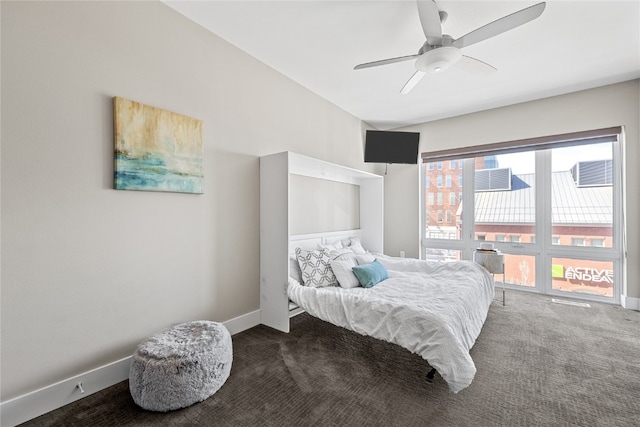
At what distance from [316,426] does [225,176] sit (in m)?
2.07

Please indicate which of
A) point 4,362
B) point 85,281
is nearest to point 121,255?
point 85,281

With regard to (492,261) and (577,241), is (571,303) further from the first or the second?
(492,261)

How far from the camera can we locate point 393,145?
453 centimetres

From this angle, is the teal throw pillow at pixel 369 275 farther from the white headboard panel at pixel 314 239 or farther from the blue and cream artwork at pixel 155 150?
the blue and cream artwork at pixel 155 150

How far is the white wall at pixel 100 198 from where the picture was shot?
1557mm

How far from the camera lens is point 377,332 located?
6.99 ft

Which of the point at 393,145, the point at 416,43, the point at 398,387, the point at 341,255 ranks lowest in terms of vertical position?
the point at 398,387

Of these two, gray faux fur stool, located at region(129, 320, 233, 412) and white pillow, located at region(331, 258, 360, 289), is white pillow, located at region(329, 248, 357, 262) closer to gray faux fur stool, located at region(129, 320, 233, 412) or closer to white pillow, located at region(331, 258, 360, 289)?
white pillow, located at region(331, 258, 360, 289)

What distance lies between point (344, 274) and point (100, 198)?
214cm

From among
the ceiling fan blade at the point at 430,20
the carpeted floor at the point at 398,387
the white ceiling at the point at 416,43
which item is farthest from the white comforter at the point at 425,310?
the white ceiling at the point at 416,43

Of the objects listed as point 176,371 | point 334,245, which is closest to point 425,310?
point 176,371

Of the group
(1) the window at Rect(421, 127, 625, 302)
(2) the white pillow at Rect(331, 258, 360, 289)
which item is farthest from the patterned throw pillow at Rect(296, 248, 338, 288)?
(1) the window at Rect(421, 127, 625, 302)

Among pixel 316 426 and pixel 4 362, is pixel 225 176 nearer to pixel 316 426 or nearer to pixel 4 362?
pixel 4 362

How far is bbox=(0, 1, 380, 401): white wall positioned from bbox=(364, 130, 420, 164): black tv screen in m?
2.39
